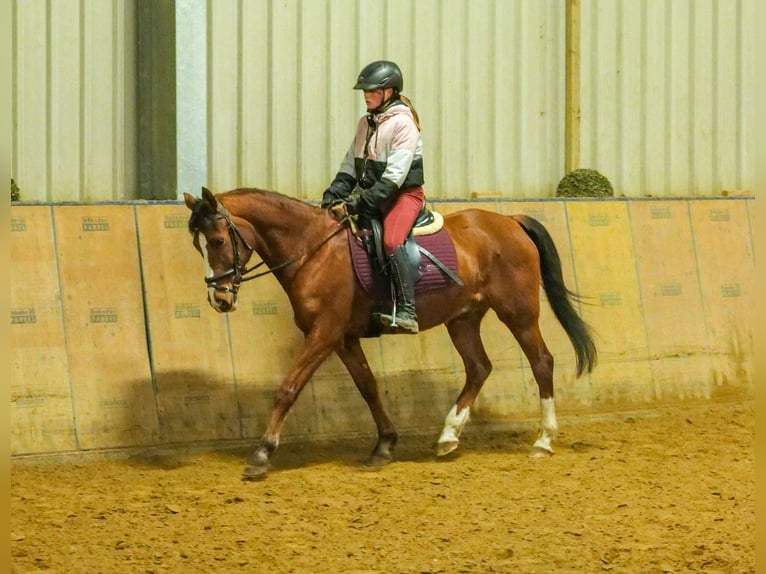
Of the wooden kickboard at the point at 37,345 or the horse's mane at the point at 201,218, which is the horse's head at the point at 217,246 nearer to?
the horse's mane at the point at 201,218

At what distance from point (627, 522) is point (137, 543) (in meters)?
2.72

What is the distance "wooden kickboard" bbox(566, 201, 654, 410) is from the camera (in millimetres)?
10102

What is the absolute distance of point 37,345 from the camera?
802 cm

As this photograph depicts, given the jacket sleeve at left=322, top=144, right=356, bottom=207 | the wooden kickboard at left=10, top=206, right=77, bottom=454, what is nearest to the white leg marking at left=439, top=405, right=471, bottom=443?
the jacket sleeve at left=322, top=144, right=356, bottom=207

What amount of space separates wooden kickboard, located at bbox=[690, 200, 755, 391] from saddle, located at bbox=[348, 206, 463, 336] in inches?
144

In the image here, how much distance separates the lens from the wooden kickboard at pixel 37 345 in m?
7.88

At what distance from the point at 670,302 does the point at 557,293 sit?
7.23 feet

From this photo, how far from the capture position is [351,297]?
7789 mm

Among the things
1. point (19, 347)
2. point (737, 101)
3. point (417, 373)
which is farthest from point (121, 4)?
point (737, 101)

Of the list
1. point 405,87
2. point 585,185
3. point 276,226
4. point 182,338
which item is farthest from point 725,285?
point 182,338

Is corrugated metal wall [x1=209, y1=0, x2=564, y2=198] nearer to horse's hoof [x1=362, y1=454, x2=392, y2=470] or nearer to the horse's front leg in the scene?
the horse's front leg

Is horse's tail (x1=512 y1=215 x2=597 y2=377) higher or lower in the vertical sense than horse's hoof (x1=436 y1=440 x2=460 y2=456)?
higher

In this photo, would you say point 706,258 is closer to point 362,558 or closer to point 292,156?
point 292,156

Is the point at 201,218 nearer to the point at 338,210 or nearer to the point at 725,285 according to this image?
the point at 338,210
